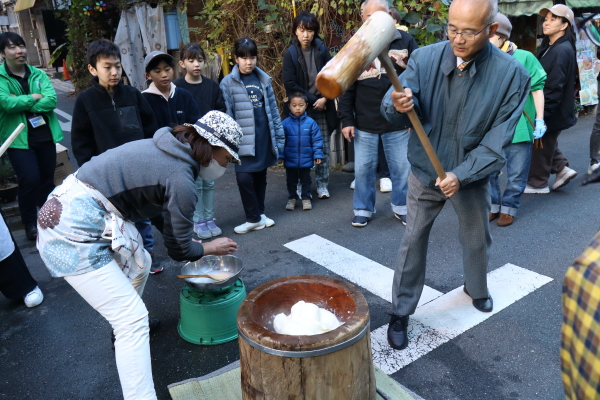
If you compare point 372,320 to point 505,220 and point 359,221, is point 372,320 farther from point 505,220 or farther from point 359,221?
point 505,220

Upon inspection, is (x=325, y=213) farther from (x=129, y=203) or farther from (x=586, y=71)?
(x=586, y=71)

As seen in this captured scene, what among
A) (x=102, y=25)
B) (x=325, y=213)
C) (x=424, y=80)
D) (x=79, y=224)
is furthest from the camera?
(x=102, y=25)

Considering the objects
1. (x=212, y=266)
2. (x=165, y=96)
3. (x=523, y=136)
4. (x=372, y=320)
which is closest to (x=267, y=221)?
(x=165, y=96)

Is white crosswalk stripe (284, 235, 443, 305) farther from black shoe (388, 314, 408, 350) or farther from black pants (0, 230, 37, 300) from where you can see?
black pants (0, 230, 37, 300)

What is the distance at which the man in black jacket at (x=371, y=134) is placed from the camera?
490cm

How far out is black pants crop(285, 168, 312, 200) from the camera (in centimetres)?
573

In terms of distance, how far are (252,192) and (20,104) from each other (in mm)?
2391

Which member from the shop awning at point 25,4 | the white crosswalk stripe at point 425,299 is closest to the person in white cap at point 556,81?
the white crosswalk stripe at point 425,299

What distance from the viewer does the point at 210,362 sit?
10.3 feet

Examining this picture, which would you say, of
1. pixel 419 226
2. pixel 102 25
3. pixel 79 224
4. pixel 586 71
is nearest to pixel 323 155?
pixel 419 226

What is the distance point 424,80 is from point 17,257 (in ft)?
Answer: 10.9

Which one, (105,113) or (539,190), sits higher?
(105,113)

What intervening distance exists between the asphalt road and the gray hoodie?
1.17 metres

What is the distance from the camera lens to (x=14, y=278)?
148 inches
